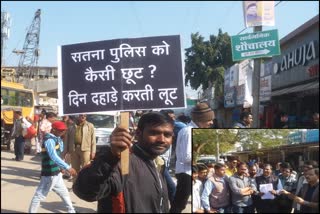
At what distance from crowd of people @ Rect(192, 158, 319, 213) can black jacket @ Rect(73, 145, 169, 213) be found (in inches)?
11.8

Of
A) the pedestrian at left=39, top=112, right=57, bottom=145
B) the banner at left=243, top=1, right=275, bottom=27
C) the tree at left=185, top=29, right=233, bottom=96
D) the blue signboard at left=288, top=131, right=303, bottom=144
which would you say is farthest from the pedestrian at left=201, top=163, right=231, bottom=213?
the tree at left=185, top=29, right=233, bottom=96

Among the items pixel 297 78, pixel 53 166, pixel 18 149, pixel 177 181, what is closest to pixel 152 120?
pixel 177 181

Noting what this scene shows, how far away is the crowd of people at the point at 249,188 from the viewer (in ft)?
7.41

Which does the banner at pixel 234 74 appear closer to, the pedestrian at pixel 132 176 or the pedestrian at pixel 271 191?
the pedestrian at pixel 271 191

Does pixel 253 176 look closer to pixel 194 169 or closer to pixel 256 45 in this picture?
→ pixel 194 169

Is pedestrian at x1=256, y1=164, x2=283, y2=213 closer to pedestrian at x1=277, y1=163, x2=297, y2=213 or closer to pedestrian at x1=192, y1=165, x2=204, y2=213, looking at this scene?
pedestrian at x1=277, y1=163, x2=297, y2=213

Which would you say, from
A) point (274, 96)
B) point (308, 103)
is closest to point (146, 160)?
point (308, 103)

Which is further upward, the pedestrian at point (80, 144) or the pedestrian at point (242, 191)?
the pedestrian at point (80, 144)

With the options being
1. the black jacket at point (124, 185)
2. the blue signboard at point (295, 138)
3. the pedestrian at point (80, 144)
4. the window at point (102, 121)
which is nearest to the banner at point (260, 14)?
the pedestrian at point (80, 144)

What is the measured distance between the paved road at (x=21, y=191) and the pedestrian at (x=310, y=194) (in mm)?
617

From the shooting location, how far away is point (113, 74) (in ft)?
7.15

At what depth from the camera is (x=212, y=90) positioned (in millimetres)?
17516

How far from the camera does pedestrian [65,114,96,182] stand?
20.7 feet

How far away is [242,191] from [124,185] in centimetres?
71
